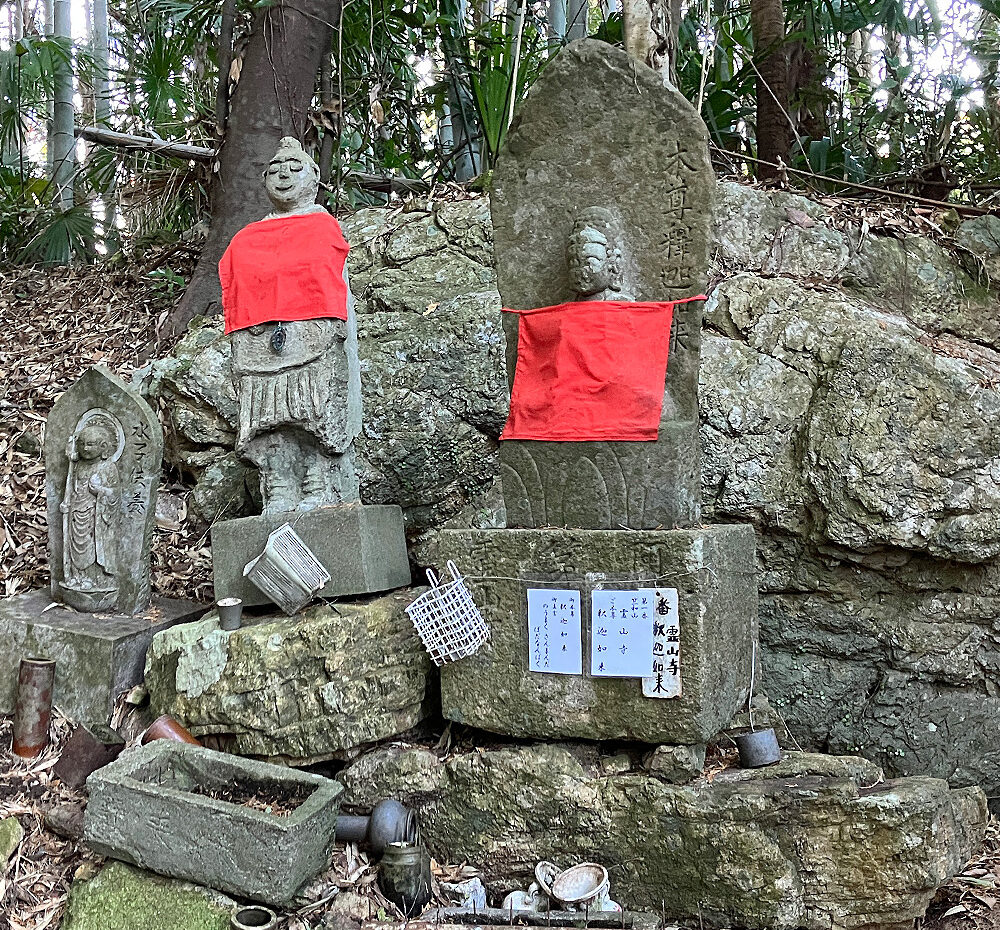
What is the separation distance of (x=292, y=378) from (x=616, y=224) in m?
1.48

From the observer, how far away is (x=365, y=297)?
5824 millimetres

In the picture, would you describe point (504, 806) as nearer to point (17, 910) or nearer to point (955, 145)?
point (17, 910)

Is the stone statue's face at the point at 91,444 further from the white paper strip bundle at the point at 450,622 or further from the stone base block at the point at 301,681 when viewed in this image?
the white paper strip bundle at the point at 450,622

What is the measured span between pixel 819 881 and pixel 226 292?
3.26 metres

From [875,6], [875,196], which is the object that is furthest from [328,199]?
[875,6]

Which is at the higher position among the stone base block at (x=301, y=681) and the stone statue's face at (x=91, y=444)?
the stone statue's face at (x=91, y=444)

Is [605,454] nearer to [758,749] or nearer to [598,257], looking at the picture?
[598,257]

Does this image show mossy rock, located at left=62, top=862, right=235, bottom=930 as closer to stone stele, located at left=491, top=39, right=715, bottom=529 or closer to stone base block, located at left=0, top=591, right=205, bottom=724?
stone base block, located at left=0, top=591, right=205, bottom=724

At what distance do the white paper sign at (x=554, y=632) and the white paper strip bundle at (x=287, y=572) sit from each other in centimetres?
88

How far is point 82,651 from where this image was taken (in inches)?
155

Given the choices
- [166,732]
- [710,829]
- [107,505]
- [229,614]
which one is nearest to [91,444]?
[107,505]

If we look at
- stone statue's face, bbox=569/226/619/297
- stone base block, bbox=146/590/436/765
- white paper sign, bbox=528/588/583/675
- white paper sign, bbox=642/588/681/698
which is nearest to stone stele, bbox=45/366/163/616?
stone base block, bbox=146/590/436/765

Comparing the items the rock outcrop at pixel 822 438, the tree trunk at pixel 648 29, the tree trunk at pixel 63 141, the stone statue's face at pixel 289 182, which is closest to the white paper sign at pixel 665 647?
the rock outcrop at pixel 822 438

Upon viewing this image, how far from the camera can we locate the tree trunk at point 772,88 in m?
6.80
